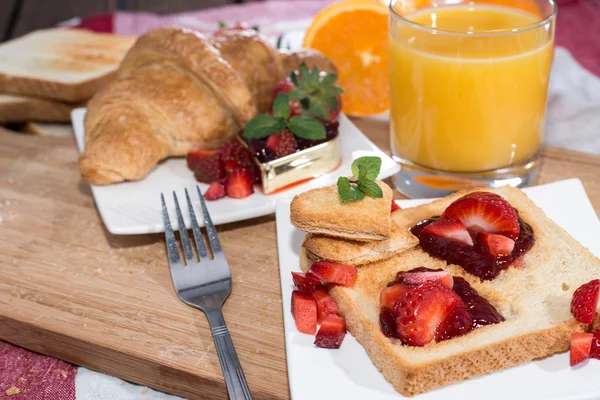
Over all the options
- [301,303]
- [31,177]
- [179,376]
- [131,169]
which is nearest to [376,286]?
[301,303]

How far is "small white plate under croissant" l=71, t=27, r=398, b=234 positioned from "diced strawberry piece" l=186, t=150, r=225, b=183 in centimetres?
4

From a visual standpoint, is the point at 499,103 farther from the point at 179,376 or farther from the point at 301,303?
the point at 179,376

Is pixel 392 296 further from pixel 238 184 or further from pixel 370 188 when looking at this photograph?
pixel 238 184

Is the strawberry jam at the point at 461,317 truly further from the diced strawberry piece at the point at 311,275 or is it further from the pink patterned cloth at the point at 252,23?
the pink patterned cloth at the point at 252,23

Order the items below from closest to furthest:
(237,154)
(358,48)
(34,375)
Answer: (34,375) → (237,154) → (358,48)

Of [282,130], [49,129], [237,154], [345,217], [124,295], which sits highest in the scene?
[345,217]

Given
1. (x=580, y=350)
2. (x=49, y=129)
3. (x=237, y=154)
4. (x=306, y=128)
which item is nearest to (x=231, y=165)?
(x=237, y=154)

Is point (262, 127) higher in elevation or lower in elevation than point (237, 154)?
higher

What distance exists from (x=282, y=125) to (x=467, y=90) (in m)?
0.61

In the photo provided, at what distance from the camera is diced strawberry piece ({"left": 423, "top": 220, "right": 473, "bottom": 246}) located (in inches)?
→ 70.9

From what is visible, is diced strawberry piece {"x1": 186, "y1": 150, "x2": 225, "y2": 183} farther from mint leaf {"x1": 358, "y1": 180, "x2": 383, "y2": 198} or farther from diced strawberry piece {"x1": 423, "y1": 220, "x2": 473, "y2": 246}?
diced strawberry piece {"x1": 423, "y1": 220, "x2": 473, "y2": 246}

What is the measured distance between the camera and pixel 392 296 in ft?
5.39

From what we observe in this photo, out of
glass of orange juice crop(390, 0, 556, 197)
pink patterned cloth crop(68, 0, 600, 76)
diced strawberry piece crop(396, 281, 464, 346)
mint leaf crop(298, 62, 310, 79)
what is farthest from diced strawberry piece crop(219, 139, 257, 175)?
pink patterned cloth crop(68, 0, 600, 76)

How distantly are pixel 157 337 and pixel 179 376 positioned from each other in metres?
0.15
